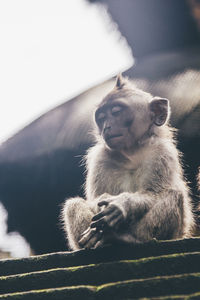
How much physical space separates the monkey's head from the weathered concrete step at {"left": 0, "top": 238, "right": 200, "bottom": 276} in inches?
47.3

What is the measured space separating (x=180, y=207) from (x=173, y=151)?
0.71 m

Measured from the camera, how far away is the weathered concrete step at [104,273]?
3.04 m

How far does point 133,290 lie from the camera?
9.37 ft

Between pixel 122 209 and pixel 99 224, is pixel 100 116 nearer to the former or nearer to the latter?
pixel 122 209

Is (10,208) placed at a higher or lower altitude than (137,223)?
lower

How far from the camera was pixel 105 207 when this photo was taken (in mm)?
3488

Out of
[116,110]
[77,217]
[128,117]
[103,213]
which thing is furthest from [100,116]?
[103,213]

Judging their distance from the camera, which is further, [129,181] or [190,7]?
[190,7]

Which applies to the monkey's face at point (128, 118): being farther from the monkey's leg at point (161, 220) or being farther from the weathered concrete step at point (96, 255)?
the weathered concrete step at point (96, 255)

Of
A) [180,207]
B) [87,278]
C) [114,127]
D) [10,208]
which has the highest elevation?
[114,127]

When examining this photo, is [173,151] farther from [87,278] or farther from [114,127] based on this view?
[87,278]

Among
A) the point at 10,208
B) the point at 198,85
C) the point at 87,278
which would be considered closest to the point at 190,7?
the point at 198,85

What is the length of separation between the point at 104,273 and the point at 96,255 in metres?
0.31

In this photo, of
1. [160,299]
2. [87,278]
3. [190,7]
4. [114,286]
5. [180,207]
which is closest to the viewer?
[160,299]
